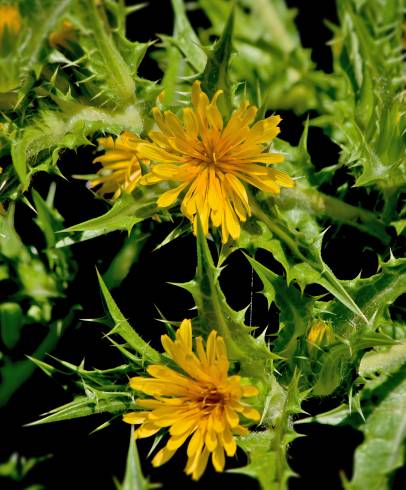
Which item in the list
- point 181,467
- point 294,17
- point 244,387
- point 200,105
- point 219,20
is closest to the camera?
point 244,387

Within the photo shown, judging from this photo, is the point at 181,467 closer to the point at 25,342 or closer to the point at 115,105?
the point at 25,342

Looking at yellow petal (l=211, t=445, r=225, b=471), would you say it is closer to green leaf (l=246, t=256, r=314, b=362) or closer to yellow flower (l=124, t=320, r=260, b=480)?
yellow flower (l=124, t=320, r=260, b=480)

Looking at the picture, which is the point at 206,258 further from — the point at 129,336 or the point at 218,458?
the point at 218,458

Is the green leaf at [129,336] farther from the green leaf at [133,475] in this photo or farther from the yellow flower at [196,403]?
the green leaf at [133,475]

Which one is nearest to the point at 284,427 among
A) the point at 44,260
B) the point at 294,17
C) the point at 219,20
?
the point at 44,260

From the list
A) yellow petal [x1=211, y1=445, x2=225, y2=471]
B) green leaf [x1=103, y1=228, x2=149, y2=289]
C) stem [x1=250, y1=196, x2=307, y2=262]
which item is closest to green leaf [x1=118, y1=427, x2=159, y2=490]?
yellow petal [x1=211, y1=445, x2=225, y2=471]

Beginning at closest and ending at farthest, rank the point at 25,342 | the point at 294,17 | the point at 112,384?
the point at 112,384, the point at 25,342, the point at 294,17

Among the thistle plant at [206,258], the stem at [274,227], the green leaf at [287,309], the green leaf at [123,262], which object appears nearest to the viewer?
the thistle plant at [206,258]

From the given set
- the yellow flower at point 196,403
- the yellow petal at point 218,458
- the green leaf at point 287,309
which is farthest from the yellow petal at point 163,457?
the green leaf at point 287,309
